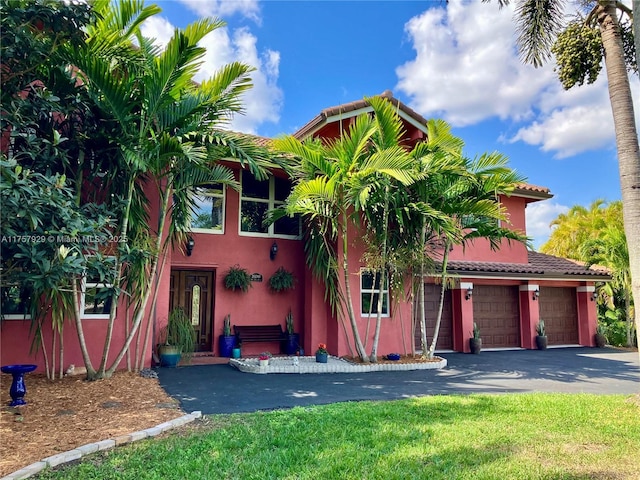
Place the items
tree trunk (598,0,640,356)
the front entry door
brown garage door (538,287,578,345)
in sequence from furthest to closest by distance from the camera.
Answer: brown garage door (538,287,578,345)
the front entry door
tree trunk (598,0,640,356)

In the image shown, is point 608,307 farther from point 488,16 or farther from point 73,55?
point 73,55

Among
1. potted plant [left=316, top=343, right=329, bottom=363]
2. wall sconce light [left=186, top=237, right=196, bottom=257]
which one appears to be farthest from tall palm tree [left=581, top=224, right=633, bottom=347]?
wall sconce light [left=186, top=237, right=196, bottom=257]

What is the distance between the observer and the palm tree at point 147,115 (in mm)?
7066

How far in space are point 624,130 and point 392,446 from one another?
647cm

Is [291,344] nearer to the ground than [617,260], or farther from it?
nearer to the ground

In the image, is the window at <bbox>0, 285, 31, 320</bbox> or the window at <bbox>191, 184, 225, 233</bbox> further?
the window at <bbox>191, 184, 225, 233</bbox>

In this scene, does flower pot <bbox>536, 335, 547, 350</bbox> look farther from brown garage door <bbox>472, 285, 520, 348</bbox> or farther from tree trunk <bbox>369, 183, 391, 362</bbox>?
tree trunk <bbox>369, 183, 391, 362</bbox>

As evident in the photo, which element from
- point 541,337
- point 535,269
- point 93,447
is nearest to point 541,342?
point 541,337

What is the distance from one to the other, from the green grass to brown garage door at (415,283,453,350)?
7.73 metres

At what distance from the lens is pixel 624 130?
22.7 feet

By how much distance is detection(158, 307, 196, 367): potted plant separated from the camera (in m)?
9.94

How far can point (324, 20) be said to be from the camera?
12078 millimetres

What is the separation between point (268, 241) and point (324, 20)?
6.78 m

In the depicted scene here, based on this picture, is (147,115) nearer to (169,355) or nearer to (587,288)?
(169,355)
